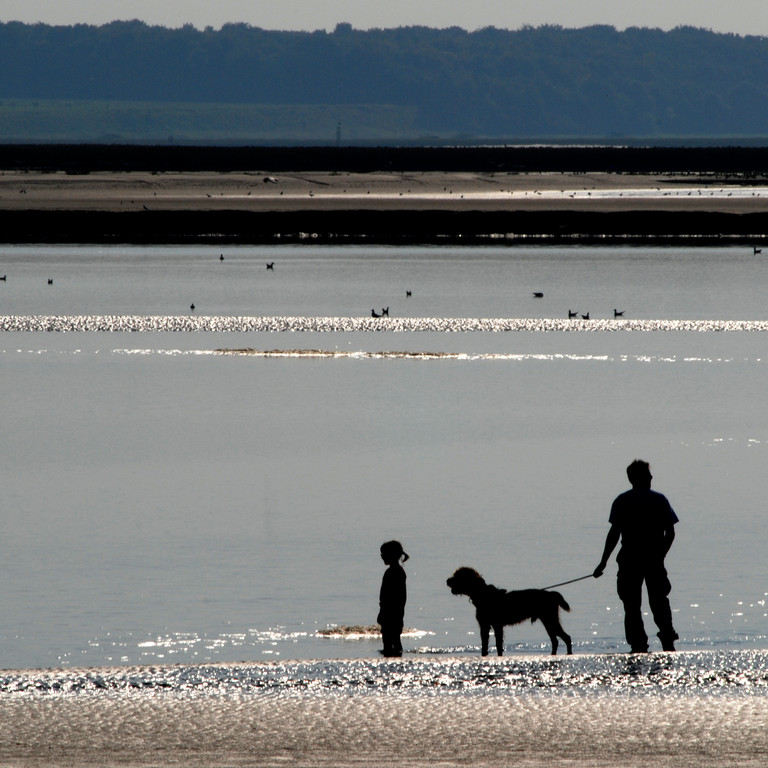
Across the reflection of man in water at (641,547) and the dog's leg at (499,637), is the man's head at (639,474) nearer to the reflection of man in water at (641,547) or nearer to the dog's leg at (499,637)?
the reflection of man in water at (641,547)

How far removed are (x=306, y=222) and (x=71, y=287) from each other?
35.1 m

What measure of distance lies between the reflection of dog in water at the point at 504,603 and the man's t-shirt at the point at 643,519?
74 cm

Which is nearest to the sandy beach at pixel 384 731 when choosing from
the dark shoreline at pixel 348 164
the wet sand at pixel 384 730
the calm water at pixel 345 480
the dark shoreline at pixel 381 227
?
the wet sand at pixel 384 730

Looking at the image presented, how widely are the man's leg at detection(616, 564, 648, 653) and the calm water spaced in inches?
28.9

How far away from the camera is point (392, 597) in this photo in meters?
12.8

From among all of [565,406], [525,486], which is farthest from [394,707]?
[565,406]

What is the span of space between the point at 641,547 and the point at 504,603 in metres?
1.18

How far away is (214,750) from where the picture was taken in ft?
31.3

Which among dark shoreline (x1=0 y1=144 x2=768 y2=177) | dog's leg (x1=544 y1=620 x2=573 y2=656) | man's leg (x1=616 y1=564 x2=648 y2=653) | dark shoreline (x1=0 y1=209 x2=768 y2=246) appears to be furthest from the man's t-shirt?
dark shoreline (x1=0 y1=144 x2=768 y2=177)

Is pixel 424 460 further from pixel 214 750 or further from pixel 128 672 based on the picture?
pixel 214 750

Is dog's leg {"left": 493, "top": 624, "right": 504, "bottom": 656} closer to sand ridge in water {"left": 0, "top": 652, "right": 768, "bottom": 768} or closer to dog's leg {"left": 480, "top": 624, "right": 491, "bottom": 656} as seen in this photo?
dog's leg {"left": 480, "top": 624, "right": 491, "bottom": 656}

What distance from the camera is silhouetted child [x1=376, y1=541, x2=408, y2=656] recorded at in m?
12.8

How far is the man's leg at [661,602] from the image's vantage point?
12828 mm

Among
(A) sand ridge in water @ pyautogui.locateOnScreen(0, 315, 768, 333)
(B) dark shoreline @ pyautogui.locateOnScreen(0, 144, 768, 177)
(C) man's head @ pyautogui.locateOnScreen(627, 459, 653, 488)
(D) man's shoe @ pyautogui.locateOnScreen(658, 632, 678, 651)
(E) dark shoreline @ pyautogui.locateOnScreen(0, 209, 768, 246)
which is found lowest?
(D) man's shoe @ pyautogui.locateOnScreen(658, 632, 678, 651)
